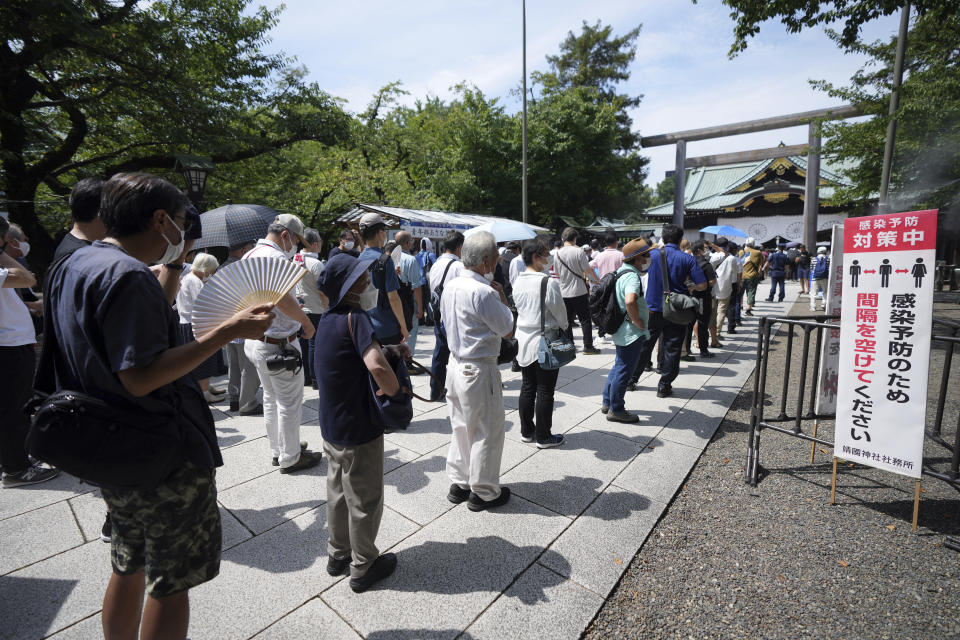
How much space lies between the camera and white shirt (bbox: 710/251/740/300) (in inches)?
312

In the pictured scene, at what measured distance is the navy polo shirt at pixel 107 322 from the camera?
1280 mm

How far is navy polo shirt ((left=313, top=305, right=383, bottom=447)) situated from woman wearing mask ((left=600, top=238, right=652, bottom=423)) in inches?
115

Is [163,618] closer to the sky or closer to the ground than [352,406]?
closer to the ground

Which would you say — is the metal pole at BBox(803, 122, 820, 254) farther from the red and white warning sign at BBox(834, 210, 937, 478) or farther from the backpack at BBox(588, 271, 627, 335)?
the red and white warning sign at BBox(834, 210, 937, 478)

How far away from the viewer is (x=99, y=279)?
1.29 m

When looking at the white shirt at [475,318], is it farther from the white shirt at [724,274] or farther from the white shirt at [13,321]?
the white shirt at [724,274]

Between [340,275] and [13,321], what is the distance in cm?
276

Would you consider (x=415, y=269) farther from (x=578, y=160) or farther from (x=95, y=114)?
(x=578, y=160)

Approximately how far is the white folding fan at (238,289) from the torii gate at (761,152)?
21.2 meters

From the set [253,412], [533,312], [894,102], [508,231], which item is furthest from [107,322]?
[894,102]

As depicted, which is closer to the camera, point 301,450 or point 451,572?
point 451,572

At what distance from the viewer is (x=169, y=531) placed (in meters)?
1.47

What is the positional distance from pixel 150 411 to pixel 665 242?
545cm

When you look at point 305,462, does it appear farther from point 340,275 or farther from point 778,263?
point 778,263
